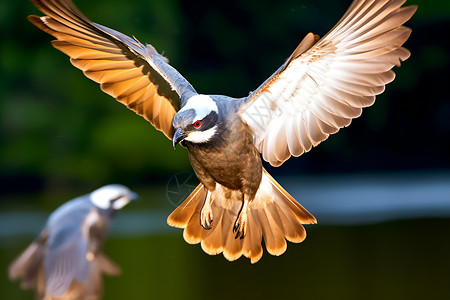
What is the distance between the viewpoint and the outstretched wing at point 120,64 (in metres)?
2.93

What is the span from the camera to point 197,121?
2.58m

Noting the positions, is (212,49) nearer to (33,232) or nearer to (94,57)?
(33,232)

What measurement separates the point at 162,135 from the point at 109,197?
26.1 ft

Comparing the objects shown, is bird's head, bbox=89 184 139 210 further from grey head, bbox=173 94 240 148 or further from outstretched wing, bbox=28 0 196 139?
grey head, bbox=173 94 240 148

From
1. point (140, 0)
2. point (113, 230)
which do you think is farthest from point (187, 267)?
point (140, 0)

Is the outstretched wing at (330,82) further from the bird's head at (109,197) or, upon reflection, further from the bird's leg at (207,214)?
the bird's head at (109,197)

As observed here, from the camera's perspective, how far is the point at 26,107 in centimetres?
1462

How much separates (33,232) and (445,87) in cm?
1031

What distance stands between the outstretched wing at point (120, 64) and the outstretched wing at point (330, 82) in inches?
13.7

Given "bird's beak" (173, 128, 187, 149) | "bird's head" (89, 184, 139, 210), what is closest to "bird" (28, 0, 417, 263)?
"bird's beak" (173, 128, 187, 149)

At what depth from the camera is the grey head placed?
2545 millimetres

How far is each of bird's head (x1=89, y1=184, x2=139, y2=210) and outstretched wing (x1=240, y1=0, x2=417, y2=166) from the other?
9.46ft

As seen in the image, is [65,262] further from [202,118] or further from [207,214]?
[202,118]

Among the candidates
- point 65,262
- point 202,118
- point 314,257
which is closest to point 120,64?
point 202,118
